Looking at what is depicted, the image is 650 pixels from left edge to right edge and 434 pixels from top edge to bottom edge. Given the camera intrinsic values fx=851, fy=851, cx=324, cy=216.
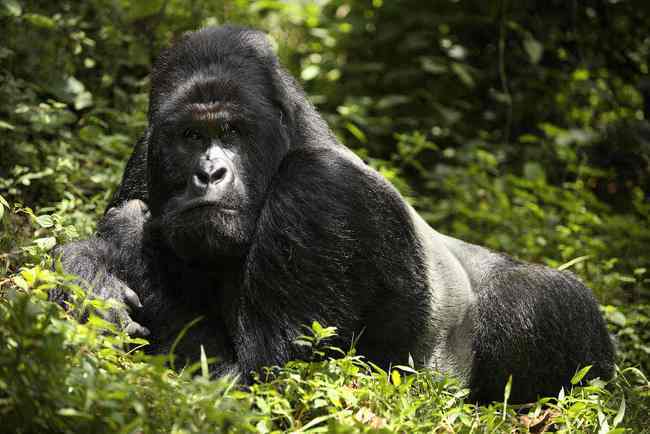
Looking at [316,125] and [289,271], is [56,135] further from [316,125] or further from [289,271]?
[289,271]

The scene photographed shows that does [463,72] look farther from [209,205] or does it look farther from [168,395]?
[168,395]

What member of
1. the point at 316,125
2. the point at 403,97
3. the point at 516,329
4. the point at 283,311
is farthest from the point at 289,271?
the point at 403,97

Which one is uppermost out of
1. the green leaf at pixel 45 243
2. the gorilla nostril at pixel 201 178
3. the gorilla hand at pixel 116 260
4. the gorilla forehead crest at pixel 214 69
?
the gorilla forehead crest at pixel 214 69

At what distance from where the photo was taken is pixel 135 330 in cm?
311

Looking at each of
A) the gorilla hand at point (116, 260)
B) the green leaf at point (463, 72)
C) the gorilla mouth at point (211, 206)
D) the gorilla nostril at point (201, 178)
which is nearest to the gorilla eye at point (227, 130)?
the gorilla nostril at point (201, 178)

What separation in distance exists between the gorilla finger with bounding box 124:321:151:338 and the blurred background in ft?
1.80

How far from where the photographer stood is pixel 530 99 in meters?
7.27

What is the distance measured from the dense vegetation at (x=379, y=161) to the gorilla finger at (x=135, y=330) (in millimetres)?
89

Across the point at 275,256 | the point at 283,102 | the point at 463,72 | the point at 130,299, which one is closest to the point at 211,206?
the point at 275,256

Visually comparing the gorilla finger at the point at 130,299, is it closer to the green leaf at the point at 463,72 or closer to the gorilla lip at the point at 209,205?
the gorilla lip at the point at 209,205

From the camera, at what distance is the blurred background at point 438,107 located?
4.69 m

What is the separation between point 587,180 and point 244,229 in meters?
4.26

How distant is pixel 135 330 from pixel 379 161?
2.89 m

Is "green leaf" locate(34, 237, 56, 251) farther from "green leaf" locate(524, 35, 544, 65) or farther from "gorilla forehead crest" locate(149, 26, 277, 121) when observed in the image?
"green leaf" locate(524, 35, 544, 65)
